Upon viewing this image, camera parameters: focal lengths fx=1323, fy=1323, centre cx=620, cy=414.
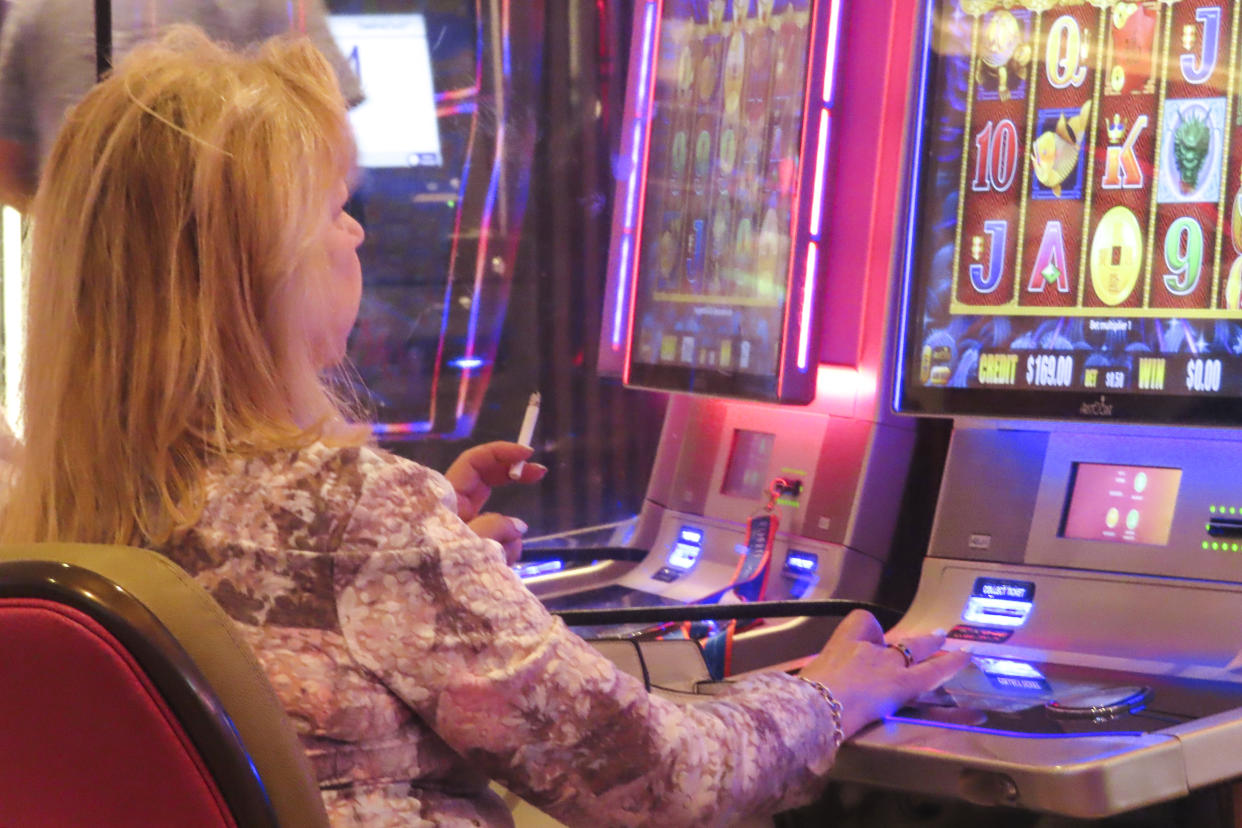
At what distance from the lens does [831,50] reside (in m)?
2.12

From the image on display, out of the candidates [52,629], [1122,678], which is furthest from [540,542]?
[52,629]

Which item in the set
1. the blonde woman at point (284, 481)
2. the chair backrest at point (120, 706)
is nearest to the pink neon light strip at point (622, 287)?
the blonde woman at point (284, 481)

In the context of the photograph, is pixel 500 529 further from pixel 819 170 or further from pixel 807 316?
pixel 819 170

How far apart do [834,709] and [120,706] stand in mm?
730

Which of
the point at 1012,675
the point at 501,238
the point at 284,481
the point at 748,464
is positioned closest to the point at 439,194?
the point at 501,238

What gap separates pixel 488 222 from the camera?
344 cm

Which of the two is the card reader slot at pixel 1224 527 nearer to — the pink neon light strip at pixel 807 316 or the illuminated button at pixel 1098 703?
the illuminated button at pixel 1098 703

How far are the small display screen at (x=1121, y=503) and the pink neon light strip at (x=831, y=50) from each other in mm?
740

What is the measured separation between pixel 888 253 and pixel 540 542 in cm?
A: 140

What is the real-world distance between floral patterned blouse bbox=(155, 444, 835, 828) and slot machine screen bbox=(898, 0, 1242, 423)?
953mm

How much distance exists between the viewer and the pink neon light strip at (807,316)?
2150 millimetres

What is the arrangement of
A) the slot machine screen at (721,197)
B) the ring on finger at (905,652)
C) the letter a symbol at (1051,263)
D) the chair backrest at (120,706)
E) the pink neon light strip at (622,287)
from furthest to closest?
the pink neon light strip at (622,287) → the slot machine screen at (721,197) → the letter a symbol at (1051,263) → the ring on finger at (905,652) → the chair backrest at (120,706)

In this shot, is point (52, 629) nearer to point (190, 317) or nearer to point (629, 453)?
point (190, 317)

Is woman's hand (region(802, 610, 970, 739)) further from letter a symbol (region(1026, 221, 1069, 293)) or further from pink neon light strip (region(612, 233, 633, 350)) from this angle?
pink neon light strip (region(612, 233, 633, 350))
